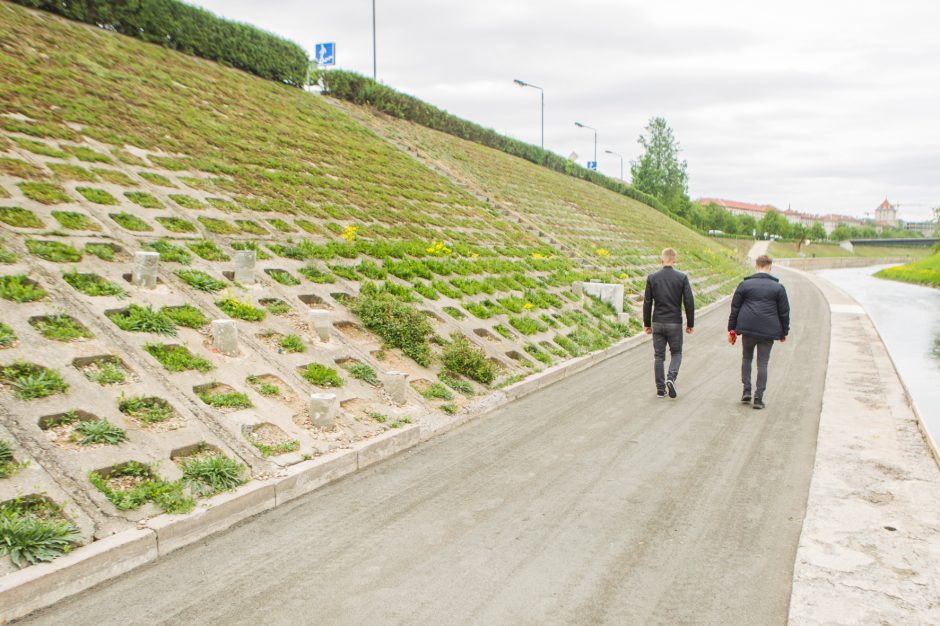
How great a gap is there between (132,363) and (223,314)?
5.71 ft

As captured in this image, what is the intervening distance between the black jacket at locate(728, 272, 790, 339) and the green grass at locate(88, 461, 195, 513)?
728 centimetres

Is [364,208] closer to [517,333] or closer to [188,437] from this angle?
[517,333]

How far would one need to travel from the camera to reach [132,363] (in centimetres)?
614

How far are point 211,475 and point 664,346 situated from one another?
674 cm

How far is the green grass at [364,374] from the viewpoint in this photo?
26.0 ft

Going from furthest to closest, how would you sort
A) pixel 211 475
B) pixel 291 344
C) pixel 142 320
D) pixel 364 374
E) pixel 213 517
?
pixel 364 374, pixel 291 344, pixel 142 320, pixel 211 475, pixel 213 517

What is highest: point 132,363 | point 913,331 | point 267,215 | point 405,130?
point 405,130

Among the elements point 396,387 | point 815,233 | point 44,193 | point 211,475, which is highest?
point 815,233

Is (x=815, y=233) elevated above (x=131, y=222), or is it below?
above

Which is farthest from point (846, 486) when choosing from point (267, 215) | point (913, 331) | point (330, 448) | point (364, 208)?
point (913, 331)

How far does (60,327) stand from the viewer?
6.09 metres

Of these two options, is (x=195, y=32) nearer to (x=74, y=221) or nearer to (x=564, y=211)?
(x=74, y=221)

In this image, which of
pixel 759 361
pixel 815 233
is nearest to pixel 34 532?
pixel 759 361

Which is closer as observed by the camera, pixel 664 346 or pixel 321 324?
pixel 321 324
